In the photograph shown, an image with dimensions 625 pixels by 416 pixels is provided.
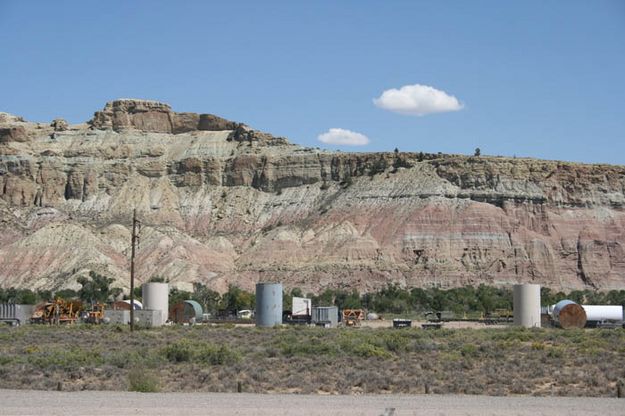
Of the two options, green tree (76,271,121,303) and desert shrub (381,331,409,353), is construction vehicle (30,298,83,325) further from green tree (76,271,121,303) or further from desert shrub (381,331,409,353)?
desert shrub (381,331,409,353)

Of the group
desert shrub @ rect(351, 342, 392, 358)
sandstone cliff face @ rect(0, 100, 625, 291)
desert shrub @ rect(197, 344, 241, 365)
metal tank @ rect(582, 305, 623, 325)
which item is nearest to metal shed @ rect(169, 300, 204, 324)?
metal tank @ rect(582, 305, 623, 325)

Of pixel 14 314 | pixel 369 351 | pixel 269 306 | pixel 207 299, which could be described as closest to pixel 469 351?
pixel 369 351

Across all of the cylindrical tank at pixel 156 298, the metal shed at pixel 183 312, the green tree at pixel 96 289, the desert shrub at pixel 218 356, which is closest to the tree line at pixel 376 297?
the green tree at pixel 96 289

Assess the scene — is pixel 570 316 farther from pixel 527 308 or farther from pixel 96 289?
pixel 96 289

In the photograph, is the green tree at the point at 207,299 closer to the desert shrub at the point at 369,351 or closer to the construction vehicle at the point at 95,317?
the construction vehicle at the point at 95,317

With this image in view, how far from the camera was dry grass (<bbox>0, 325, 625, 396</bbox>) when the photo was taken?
3067cm

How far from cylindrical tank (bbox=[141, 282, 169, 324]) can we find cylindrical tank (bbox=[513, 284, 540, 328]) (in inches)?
918

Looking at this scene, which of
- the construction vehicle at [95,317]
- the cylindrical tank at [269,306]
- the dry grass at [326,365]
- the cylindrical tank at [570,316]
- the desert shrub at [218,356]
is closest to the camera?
the dry grass at [326,365]

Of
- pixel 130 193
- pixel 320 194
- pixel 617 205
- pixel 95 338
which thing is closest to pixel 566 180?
pixel 617 205

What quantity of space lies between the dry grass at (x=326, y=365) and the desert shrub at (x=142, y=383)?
34 millimetres

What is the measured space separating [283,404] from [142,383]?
4.79 metres

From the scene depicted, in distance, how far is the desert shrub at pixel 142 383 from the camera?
96.6ft

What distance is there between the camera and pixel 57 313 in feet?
231

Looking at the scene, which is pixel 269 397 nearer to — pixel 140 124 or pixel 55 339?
pixel 55 339
